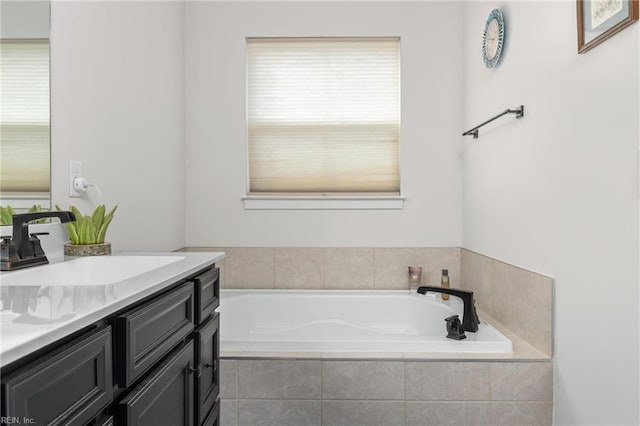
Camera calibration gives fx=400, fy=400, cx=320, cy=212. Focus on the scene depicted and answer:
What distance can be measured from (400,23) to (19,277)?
2593 millimetres

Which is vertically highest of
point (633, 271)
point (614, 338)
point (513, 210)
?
point (513, 210)

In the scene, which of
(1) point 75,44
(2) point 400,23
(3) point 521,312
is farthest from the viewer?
(2) point 400,23

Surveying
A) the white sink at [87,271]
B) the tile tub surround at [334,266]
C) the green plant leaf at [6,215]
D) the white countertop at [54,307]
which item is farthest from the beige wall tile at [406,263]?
the green plant leaf at [6,215]

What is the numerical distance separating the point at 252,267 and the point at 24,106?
5.60 ft

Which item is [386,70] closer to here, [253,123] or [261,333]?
[253,123]

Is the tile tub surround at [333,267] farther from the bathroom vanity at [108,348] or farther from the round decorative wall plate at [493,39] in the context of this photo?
the bathroom vanity at [108,348]

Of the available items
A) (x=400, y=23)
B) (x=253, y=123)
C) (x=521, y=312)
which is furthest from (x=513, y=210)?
(x=253, y=123)

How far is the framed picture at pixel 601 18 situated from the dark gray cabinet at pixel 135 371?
4.89 ft

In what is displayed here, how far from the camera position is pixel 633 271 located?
1.18 metres

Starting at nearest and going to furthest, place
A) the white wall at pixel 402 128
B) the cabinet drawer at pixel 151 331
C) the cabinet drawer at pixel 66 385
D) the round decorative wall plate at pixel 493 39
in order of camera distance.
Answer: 1. the cabinet drawer at pixel 66 385
2. the cabinet drawer at pixel 151 331
3. the round decorative wall plate at pixel 493 39
4. the white wall at pixel 402 128

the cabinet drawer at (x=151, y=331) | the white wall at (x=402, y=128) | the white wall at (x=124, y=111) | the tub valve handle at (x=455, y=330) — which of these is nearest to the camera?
the cabinet drawer at (x=151, y=331)

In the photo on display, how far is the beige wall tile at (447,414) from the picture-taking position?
168 cm

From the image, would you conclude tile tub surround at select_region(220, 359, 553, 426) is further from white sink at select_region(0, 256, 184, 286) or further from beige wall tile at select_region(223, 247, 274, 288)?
beige wall tile at select_region(223, 247, 274, 288)

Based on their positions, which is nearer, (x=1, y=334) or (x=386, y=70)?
(x=1, y=334)
